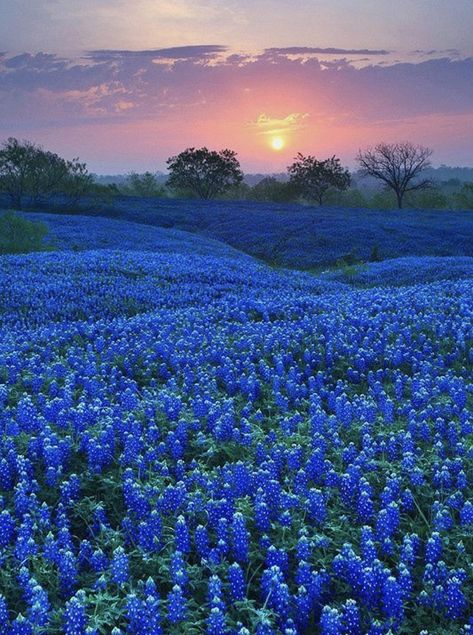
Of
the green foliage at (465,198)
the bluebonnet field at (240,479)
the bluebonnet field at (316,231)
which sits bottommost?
the bluebonnet field at (240,479)

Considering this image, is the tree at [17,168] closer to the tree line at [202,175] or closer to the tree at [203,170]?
the tree line at [202,175]

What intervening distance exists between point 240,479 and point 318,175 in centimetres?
8092

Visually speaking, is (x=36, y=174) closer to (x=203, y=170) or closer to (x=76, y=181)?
(x=76, y=181)

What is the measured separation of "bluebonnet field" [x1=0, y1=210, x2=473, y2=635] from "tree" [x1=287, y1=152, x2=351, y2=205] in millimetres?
72629

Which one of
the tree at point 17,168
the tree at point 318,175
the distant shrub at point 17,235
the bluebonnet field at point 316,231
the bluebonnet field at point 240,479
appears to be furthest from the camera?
the tree at point 318,175

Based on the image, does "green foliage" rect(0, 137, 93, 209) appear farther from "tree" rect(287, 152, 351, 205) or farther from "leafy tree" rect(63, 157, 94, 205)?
"tree" rect(287, 152, 351, 205)

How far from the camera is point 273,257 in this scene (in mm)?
39719

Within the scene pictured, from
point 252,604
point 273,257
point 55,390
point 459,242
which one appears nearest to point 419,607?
point 252,604

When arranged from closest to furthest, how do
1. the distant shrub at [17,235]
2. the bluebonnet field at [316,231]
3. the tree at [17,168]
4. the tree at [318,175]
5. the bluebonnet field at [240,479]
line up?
the bluebonnet field at [240,479] < the distant shrub at [17,235] < the bluebonnet field at [316,231] < the tree at [17,168] < the tree at [318,175]

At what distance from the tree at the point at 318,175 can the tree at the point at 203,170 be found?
7.47 metres

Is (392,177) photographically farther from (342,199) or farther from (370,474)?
(370,474)

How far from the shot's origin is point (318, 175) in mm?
83562

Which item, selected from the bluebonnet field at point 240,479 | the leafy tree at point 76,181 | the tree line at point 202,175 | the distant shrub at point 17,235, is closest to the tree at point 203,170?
the tree line at point 202,175

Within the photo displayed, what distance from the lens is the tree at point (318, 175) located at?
267 feet
